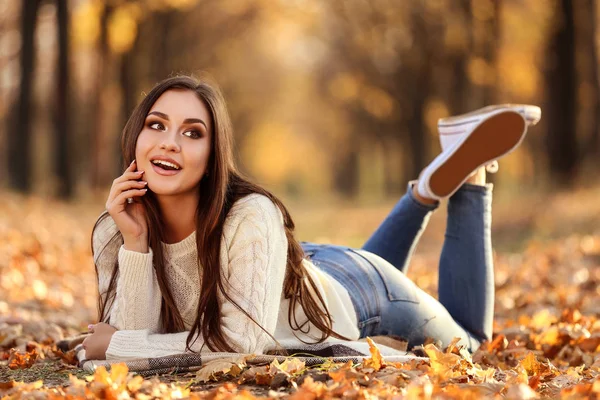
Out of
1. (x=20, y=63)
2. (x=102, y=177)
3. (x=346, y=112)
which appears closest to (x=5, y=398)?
(x=20, y=63)

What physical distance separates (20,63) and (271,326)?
12.6 meters

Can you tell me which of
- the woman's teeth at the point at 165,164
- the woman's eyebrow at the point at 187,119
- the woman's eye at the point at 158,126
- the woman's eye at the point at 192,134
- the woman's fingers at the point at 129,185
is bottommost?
the woman's fingers at the point at 129,185

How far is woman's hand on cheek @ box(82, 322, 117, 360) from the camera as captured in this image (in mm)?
3008

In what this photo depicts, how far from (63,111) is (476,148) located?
41.6 feet

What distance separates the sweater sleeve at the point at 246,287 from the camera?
9.38 feet

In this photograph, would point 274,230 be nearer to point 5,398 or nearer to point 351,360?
point 351,360

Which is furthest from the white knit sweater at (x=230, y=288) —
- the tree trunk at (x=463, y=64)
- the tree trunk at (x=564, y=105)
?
the tree trunk at (x=463, y=64)

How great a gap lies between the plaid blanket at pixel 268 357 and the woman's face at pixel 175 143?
0.67 metres

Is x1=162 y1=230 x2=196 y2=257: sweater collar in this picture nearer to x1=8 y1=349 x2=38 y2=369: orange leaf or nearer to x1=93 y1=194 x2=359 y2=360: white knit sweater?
x1=93 y1=194 x2=359 y2=360: white knit sweater

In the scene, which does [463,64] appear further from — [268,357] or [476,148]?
[268,357]

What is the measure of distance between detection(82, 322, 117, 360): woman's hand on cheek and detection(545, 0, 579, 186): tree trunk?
11724mm

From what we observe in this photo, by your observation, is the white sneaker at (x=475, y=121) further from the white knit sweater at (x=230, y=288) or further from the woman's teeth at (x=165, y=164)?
the woman's teeth at (x=165, y=164)

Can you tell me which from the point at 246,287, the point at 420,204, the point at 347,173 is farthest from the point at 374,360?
the point at 347,173

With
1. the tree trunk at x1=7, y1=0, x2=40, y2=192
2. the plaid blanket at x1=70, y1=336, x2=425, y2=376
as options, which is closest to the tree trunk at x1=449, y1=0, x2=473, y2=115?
the tree trunk at x1=7, y1=0, x2=40, y2=192
